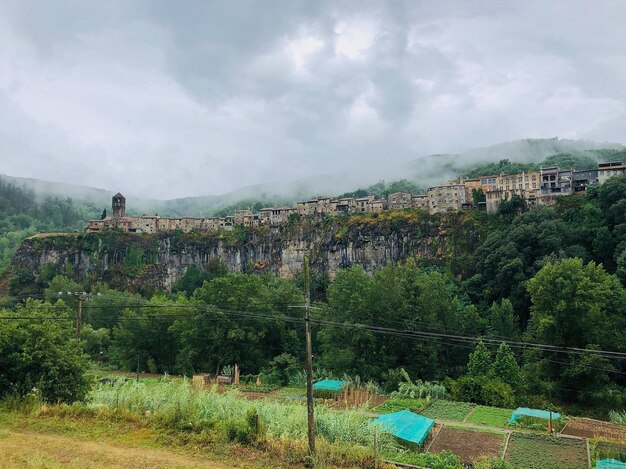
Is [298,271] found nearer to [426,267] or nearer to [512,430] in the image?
[426,267]

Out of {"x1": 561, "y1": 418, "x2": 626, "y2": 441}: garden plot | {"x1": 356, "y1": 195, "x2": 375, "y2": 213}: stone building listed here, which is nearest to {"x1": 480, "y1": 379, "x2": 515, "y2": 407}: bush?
{"x1": 561, "y1": 418, "x2": 626, "y2": 441}: garden plot

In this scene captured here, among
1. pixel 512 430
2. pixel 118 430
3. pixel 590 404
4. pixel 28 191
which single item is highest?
pixel 28 191

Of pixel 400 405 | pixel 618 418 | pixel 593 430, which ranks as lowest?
pixel 618 418

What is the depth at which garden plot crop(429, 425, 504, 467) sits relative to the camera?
48.3 feet

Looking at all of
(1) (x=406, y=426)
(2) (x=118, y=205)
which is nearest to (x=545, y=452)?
(1) (x=406, y=426)

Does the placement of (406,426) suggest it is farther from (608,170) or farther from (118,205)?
(118,205)

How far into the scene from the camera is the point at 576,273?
30516mm

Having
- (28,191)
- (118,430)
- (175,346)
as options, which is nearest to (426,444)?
(118,430)

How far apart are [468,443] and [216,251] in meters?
78.7

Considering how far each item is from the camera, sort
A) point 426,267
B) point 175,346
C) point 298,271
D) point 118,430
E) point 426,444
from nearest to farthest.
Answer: point 118,430, point 426,444, point 175,346, point 426,267, point 298,271

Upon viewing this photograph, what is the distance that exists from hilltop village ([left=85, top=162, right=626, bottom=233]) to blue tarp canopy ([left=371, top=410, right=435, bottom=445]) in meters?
56.3

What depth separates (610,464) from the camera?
41.9ft

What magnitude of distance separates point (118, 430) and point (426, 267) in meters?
57.6

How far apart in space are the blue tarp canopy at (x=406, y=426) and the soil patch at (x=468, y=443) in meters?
0.57
